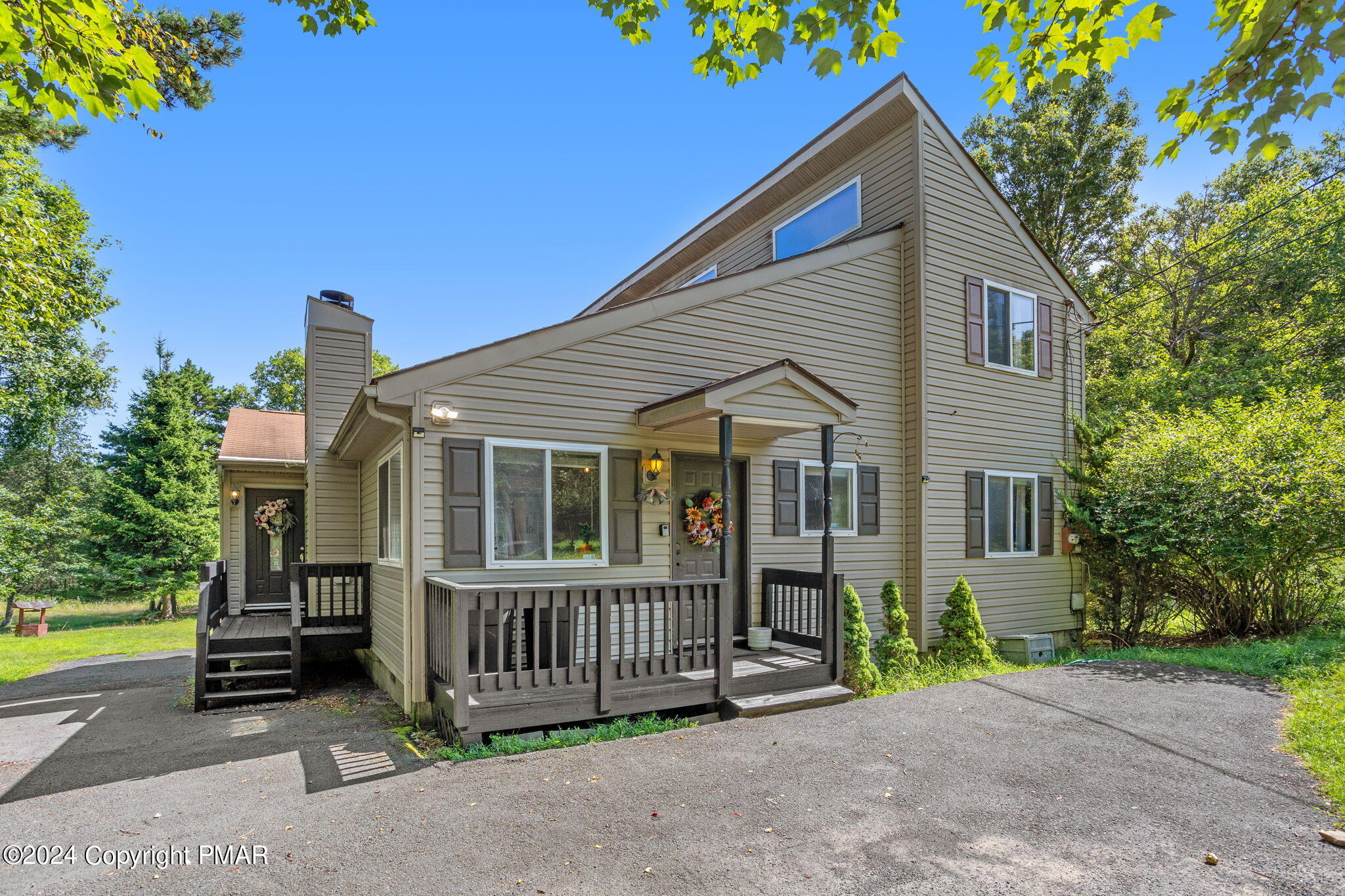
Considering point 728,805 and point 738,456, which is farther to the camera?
point 738,456

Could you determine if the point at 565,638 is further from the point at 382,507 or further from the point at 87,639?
the point at 87,639

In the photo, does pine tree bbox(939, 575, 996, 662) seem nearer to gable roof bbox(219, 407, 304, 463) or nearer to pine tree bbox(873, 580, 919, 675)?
pine tree bbox(873, 580, 919, 675)

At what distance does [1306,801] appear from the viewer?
13.1ft

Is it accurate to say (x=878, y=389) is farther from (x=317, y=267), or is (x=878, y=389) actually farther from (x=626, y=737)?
(x=317, y=267)

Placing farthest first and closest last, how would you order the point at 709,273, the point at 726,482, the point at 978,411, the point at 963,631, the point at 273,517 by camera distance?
the point at 709,273 < the point at 273,517 < the point at 978,411 < the point at 963,631 < the point at 726,482

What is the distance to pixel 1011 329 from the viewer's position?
32.4 ft

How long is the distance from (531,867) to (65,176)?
19.0 meters

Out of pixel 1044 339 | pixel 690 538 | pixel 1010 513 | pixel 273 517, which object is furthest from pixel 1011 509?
pixel 273 517

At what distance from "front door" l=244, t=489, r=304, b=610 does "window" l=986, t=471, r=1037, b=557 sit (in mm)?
10909

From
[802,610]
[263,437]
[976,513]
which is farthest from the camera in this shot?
[263,437]

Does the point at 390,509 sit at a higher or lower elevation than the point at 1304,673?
higher

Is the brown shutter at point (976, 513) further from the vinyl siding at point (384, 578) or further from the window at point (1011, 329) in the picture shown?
the vinyl siding at point (384, 578)

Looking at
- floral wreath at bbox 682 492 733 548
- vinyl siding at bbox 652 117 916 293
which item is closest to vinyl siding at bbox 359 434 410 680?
floral wreath at bbox 682 492 733 548

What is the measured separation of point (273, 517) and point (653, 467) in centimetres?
786
